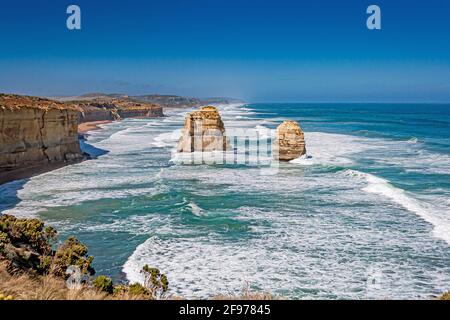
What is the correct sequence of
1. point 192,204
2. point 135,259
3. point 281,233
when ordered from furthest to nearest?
point 192,204
point 281,233
point 135,259

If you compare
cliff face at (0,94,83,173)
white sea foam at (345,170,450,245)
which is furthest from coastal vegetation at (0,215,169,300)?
cliff face at (0,94,83,173)

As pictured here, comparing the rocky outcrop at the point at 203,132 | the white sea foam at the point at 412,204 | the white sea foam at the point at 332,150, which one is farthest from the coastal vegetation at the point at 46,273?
the rocky outcrop at the point at 203,132

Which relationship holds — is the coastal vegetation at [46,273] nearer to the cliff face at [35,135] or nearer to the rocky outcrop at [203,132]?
the cliff face at [35,135]

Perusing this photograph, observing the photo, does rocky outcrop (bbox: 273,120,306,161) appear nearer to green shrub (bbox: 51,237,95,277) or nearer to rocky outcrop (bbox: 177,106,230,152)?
rocky outcrop (bbox: 177,106,230,152)

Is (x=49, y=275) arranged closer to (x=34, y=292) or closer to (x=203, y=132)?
(x=34, y=292)

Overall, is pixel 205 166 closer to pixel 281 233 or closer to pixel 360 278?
pixel 281 233

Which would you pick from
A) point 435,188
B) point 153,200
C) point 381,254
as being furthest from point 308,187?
point 381,254
